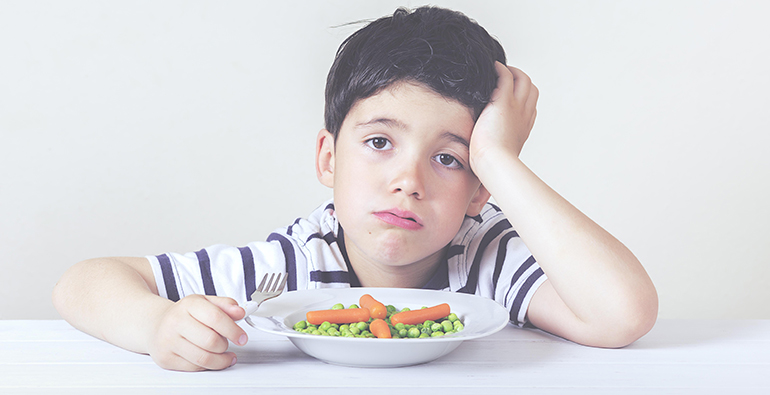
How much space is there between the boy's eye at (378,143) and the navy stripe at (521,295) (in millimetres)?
320

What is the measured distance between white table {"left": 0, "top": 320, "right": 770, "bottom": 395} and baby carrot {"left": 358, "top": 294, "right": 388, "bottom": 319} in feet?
0.36

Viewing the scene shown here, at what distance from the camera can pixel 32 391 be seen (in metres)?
0.62

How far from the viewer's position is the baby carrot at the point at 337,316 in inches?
30.2

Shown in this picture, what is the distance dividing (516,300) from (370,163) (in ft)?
1.06

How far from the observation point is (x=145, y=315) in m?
0.79

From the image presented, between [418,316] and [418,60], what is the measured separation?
451 millimetres

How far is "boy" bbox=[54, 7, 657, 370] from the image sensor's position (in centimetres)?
81

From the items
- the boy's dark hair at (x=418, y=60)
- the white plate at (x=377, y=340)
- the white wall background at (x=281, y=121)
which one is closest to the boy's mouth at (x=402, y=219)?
the white plate at (x=377, y=340)

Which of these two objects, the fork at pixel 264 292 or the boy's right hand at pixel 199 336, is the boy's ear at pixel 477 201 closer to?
the fork at pixel 264 292

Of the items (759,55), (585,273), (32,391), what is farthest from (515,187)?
(759,55)

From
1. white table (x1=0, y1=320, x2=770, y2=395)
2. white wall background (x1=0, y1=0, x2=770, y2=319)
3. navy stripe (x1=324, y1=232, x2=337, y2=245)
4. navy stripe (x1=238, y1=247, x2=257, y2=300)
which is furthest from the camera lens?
white wall background (x1=0, y1=0, x2=770, y2=319)

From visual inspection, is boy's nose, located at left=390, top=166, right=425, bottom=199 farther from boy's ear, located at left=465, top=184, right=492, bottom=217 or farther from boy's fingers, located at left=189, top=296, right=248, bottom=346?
boy's fingers, located at left=189, top=296, right=248, bottom=346

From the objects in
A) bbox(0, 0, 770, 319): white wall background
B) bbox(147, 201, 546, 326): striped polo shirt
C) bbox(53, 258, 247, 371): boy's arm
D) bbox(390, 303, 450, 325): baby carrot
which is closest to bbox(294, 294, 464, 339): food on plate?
bbox(390, 303, 450, 325): baby carrot

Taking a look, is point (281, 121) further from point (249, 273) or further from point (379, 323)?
point (379, 323)
